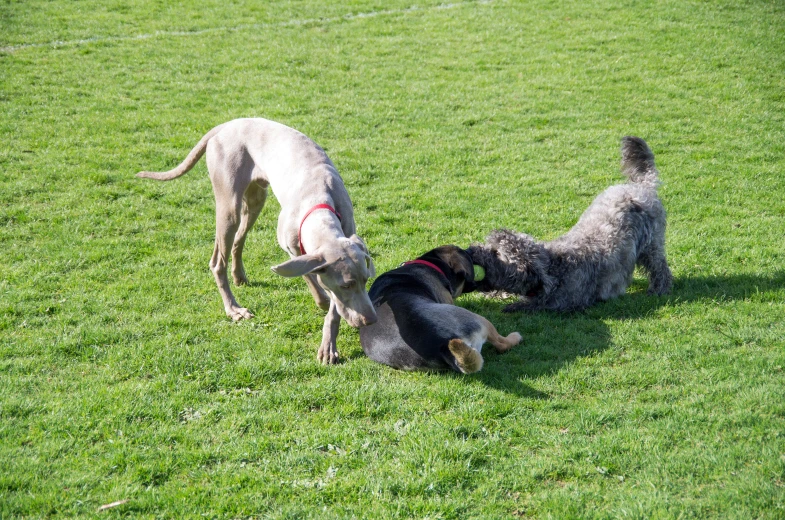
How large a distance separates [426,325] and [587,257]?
2.10 meters

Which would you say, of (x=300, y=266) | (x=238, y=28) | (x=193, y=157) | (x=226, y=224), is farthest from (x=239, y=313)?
(x=238, y=28)

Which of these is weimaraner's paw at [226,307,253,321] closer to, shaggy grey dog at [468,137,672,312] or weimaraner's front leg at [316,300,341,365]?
weimaraner's front leg at [316,300,341,365]

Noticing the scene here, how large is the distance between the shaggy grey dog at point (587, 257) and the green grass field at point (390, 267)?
21cm

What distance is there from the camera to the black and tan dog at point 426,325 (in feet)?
17.8

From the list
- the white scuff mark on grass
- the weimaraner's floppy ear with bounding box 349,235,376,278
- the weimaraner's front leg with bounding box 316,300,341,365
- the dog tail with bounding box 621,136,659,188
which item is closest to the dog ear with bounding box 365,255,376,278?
the weimaraner's floppy ear with bounding box 349,235,376,278

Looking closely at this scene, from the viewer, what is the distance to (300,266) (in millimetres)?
5191

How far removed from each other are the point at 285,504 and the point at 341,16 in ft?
48.5

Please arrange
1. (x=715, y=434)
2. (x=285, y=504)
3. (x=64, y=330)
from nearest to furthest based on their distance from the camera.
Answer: (x=285, y=504)
(x=715, y=434)
(x=64, y=330)

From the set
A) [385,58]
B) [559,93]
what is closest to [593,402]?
[559,93]

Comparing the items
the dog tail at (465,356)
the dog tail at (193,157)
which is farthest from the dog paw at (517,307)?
the dog tail at (193,157)

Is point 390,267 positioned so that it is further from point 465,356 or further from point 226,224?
point 465,356

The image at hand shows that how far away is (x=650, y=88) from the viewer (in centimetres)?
1280

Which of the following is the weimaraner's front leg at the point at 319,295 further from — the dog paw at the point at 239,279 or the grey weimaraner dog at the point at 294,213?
the dog paw at the point at 239,279

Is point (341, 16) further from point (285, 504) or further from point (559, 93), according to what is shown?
point (285, 504)
